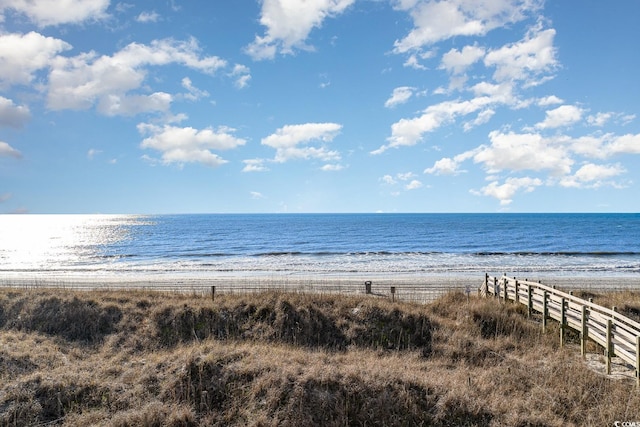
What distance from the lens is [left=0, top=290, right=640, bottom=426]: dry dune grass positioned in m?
9.76

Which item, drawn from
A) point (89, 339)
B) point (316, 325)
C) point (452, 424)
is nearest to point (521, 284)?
point (316, 325)

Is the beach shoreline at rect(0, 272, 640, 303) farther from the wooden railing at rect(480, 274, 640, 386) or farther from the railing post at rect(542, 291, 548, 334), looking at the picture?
the railing post at rect(542, 291, 548, 334)

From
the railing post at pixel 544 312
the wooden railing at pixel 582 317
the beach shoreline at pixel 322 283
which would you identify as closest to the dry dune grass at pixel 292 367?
the railing post at pixel 544 312

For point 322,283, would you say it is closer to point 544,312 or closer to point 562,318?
point 544,312

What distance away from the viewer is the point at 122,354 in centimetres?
1411

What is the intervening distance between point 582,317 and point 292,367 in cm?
1003

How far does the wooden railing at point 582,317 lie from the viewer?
11.7 meters

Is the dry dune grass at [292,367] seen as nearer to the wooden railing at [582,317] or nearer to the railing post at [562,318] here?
the railing post at [562,318]

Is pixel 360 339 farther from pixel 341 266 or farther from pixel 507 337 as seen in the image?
pixel 341 266

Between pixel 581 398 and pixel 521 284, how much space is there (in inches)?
375

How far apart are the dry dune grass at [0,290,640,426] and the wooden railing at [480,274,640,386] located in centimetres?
77

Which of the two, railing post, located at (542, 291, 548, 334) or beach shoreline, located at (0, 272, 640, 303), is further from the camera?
beach shoreline, located at (0, 272, 640, 303)

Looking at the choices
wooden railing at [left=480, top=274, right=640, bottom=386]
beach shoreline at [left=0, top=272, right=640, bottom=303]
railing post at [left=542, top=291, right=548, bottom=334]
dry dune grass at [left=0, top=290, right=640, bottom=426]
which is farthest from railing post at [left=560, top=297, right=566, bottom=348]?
beach shoreline at [left=0, top=272, right=640, bottom=303]

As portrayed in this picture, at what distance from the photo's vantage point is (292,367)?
11.3 meters
